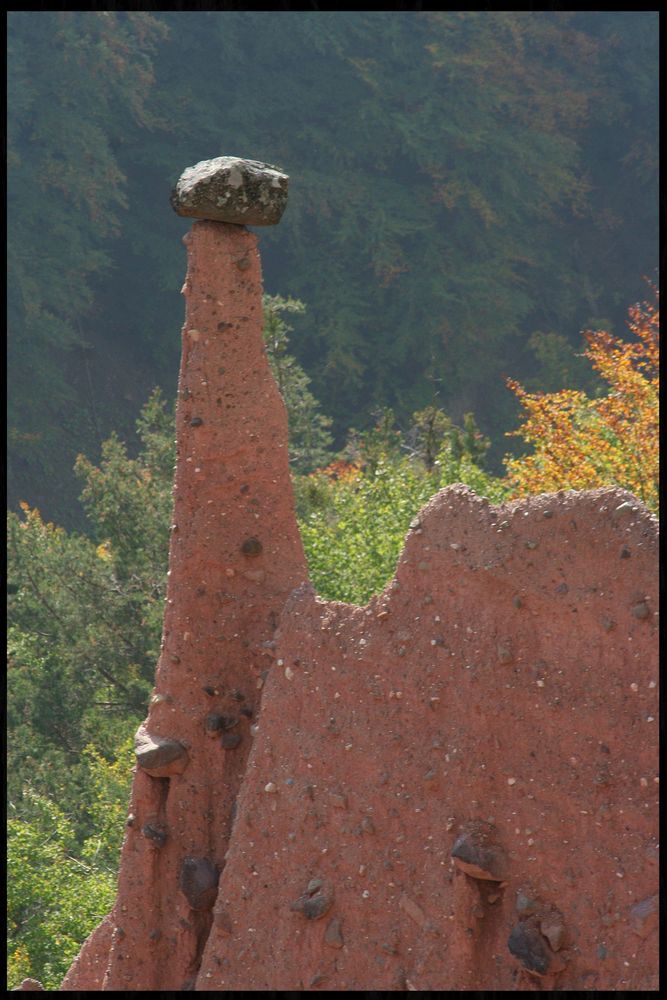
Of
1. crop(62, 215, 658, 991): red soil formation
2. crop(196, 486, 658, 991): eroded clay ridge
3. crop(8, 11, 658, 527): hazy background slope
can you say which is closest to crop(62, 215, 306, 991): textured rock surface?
crop(62, 215, 658, 991): red soil formation

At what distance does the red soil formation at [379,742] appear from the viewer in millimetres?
4957

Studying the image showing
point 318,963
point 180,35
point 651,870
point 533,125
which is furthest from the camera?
point 533,125

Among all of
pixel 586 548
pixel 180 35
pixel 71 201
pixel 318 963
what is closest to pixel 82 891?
pixel 318 963

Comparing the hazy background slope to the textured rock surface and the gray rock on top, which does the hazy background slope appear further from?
the gray rock on top

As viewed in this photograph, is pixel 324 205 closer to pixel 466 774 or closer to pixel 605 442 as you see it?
pixel 605 442

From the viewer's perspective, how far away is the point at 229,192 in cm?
652

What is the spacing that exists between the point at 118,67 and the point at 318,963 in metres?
45.0

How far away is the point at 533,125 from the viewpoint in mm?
52531

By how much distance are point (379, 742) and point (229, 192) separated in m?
2.94

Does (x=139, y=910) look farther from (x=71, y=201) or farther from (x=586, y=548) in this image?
(x=71, y=201)

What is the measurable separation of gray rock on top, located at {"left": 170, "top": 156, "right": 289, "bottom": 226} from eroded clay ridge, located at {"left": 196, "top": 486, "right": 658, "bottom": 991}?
197 cm

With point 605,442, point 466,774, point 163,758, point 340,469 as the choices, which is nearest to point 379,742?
point 466,774

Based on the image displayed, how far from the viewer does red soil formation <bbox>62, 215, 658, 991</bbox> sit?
16.3 ft

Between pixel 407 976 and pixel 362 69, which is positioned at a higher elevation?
pixel 362 69
